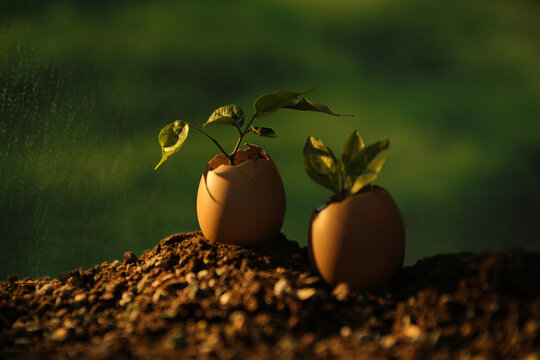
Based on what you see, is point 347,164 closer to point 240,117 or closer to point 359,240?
point 359,240

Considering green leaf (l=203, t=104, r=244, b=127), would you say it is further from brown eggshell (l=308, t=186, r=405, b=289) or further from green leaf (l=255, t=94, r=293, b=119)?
brown eggshell (l=308, t=186, r=405, b=289)

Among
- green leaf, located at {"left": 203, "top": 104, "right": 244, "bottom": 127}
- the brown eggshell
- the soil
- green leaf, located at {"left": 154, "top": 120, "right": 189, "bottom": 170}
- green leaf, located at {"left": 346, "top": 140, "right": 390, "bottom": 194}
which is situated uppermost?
Result: green leaf, located at {"left": 203, "top": 104, "right": 244, "bottom": 127}

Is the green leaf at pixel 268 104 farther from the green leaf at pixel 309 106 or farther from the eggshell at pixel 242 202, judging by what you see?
the eggshell at pixel 242 202

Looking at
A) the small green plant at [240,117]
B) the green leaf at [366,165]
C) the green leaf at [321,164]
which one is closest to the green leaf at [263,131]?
the small green plant at [240,117]

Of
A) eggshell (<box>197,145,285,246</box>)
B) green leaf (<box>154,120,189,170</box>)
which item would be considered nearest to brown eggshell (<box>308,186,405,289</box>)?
eggshell (<box>197,145,285,246</box>)

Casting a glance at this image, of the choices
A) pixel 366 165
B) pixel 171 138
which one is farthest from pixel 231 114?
pixel 366 165
